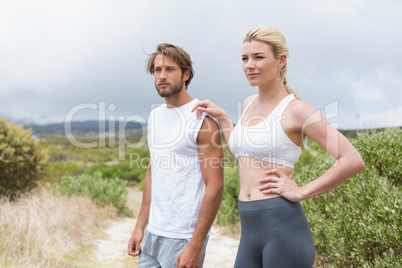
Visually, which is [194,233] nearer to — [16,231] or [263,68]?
[263,68]

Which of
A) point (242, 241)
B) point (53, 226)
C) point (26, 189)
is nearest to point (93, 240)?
point (53, 226)

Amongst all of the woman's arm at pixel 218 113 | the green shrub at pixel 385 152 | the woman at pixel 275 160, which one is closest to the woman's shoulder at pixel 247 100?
the woman's arm at pixel 218 113

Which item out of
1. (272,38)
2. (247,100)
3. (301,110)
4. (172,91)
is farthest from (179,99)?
(301,110)

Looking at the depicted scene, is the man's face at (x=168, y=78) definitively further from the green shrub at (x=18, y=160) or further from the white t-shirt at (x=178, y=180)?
the green shrub at (x=18, y=160)

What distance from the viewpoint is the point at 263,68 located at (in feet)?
7.07

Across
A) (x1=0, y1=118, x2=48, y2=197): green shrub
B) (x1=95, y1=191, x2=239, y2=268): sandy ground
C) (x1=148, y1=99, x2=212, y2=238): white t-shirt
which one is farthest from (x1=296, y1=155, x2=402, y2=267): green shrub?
(x1=0, y1=118, x2=48, y2=197): green shrub

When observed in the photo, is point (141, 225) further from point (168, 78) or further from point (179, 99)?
point (168, 78)

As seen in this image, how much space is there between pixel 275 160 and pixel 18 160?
960 centimetres

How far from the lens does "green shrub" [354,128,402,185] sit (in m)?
4.10

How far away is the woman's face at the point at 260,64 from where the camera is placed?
7.07 feet

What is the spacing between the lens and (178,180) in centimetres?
249

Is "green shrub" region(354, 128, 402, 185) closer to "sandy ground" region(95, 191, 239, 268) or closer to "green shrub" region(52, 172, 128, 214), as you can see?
"sandy ground" region(95, 191, 239, 268)

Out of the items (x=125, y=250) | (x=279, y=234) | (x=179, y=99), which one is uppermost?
(x=179, y=99)

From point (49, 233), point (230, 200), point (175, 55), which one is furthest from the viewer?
point (230, 200)
